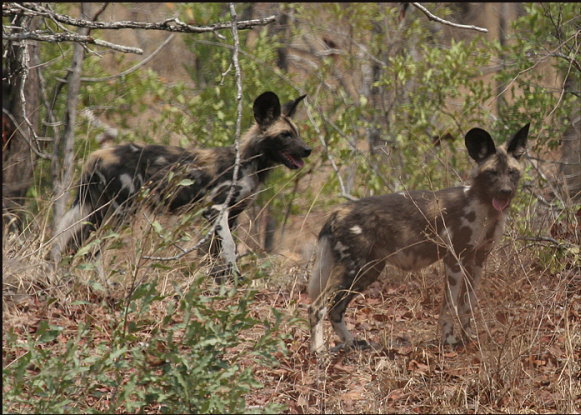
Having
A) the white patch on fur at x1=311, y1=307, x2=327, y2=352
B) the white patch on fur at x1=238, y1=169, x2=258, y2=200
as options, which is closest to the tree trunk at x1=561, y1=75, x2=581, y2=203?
the white patch on fur at x1=238, y1=169, x2=258, y2=200

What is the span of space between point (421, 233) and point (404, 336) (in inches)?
23.5

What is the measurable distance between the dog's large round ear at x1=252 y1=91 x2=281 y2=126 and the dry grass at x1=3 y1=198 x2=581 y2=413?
1441 mm

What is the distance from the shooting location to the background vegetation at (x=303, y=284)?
3.82 meters

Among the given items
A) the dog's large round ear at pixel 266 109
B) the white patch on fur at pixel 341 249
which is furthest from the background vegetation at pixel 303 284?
the dog's large round ear at pixel 266 109

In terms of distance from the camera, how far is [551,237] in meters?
5.89

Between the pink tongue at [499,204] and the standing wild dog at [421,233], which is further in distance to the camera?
the pink tongue at [499,204]

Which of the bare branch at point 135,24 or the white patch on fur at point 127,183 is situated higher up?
the bare branch at point 135,24

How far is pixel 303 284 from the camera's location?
6105 millimetres

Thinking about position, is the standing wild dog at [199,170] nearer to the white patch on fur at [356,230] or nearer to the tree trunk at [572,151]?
the white patch on fur at [356,230]

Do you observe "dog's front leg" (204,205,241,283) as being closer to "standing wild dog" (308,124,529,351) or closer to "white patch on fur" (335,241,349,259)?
"standing wild dog" (308,124,529,351)

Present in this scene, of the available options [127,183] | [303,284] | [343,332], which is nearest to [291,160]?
[303,284]

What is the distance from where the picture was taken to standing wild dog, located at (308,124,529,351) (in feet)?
17.2

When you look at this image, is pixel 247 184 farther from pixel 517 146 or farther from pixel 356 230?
pixel 517 146

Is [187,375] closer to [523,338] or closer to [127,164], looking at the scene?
[523,338]
